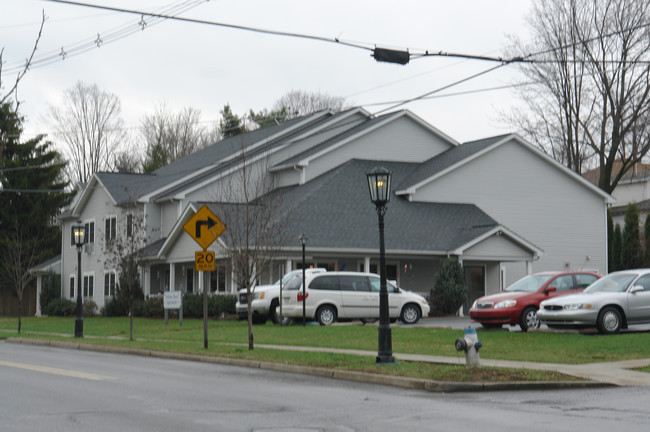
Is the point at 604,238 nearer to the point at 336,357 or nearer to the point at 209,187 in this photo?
the point at 209,187

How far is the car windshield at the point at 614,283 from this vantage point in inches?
880

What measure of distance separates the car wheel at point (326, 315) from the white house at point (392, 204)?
6.92 meters

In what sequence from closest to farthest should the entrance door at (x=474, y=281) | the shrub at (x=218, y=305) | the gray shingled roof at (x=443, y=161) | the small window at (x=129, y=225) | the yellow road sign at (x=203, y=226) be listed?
1. the yellow road sign at (x=203, y=226)
2. the shrub at (x=218, y=305)
3. the entrance door at (x=474, y=281)
4. the gray shingled roof at (x=443, y=161)
5. the small window at (x=129, y=225)

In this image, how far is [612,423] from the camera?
33.3 ft

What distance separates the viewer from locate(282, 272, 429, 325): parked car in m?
29.7

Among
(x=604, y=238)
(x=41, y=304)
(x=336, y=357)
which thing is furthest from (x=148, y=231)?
(x=336, y=357)

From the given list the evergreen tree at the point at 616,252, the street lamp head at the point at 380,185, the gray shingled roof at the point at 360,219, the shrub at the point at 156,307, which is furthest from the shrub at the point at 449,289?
the street lamp head at the point at 380,185

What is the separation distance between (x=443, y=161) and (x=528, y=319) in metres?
20.6

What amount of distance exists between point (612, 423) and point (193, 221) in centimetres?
1253

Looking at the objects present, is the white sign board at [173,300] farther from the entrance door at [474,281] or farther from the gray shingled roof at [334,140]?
the entrance door at [474,281]

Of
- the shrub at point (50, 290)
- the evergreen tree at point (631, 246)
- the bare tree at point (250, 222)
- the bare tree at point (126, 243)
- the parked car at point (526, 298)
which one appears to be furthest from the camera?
the shrub at point (50, 290)

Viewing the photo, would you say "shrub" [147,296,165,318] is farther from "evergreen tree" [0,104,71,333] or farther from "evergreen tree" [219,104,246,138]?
"evergreen tree" [219,104,246,138]

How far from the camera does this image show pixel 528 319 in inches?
969

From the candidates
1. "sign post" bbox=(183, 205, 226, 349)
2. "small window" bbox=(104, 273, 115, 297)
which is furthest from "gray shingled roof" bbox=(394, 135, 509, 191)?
"sign post" bbox=(183, 205, 226, 349)
